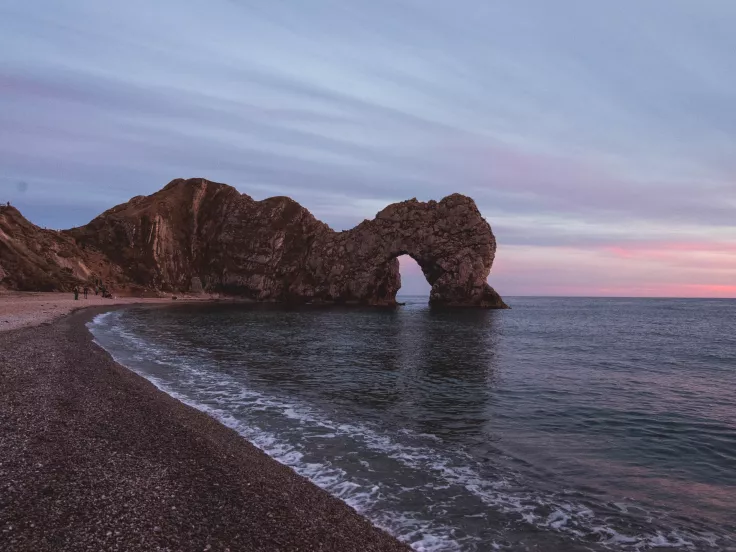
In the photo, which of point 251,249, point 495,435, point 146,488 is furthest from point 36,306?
point 251,249

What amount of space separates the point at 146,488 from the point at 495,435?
442 inches

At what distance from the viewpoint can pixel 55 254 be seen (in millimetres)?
99125

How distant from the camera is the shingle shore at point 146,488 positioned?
23.7 feet

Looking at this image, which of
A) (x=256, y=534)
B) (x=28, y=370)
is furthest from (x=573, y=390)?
(x=28, y=370)

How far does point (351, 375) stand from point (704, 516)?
18.4 meters

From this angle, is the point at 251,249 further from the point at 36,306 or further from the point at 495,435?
the point at 495,435

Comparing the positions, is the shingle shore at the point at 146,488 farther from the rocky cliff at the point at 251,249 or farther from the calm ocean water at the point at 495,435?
the rocky cliff at the point at 251,249

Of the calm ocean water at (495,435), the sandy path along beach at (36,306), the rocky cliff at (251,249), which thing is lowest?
the calm ocean water at (495,435)

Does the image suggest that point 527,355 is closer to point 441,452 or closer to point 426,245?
point 441,452

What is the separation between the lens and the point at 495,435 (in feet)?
50.9

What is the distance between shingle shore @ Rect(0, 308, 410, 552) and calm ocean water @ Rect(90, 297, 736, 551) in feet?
4.36

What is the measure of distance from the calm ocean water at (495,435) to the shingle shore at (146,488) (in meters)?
1.33

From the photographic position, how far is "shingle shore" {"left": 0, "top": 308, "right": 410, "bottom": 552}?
23.7ft

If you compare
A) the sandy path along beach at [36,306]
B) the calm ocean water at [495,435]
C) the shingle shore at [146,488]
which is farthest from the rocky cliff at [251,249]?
the shingle shore at [146,488]
